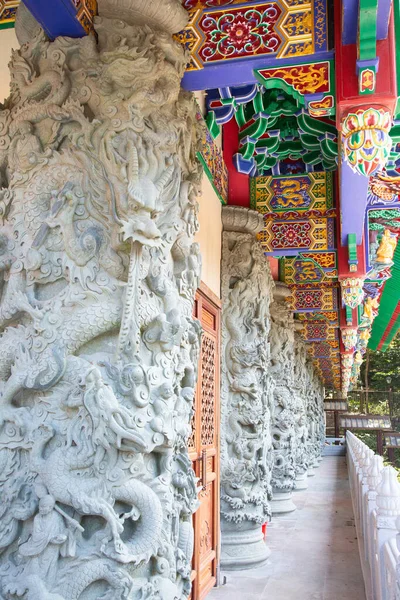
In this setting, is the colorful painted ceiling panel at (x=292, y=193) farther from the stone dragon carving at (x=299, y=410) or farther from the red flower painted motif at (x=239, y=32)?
the stone dragon carving at (x=299, y=410)

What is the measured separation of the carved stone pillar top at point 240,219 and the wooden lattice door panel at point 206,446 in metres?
0.90

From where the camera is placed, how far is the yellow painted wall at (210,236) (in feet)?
16.5

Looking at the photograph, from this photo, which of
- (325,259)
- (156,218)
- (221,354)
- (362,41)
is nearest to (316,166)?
(325,259)

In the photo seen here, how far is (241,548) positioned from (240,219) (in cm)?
326

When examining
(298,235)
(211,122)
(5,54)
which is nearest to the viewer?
(5,54)

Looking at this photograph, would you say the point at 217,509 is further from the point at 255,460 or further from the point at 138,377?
the point at 138,377

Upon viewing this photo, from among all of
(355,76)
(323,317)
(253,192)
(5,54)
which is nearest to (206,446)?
(253,192)

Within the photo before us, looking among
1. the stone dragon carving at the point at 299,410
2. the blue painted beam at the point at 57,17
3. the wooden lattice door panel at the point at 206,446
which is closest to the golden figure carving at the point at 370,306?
the stone dragon carving at the point at 299,410

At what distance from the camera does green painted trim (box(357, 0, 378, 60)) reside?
8.58 feet

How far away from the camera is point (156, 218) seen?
2.75m

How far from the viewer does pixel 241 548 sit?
5648 mm

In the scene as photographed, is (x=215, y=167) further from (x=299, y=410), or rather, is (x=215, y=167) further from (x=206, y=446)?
(x=299, y=410)

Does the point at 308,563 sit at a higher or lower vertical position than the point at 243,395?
lower

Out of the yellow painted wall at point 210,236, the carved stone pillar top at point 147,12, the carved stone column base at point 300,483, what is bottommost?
the carved stone column base at point 300,483
